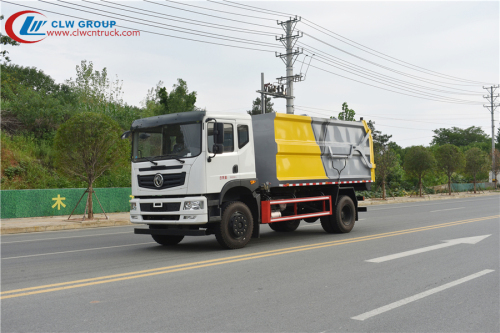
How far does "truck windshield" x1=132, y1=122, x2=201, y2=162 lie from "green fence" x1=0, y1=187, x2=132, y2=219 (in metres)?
11.3

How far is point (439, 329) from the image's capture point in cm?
485

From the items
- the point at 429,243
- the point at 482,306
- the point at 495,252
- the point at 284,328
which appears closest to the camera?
the point at 284,328

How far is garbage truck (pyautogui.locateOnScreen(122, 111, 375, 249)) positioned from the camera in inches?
383

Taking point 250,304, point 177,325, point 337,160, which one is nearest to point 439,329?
point 250,304

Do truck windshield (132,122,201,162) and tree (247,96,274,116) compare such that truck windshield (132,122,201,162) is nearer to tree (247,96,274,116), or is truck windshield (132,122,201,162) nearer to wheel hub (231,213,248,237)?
wheel hub (231,213,248,237)

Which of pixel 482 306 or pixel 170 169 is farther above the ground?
pixel 170 169

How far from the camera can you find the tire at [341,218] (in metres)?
13.2

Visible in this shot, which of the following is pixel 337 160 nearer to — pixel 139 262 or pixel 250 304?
pixel 139 262

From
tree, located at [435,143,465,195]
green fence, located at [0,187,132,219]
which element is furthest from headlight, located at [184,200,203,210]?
tree, located at [435,143,465,195]

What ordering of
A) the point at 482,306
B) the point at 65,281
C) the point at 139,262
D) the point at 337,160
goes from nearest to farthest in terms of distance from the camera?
the point at 482,306 < the point at 65,281 < the point at 139,262 < the point at 337,160

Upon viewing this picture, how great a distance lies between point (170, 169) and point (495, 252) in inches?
270

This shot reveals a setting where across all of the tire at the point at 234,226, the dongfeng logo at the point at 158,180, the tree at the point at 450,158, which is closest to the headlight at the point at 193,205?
the tire at the point at 234,226

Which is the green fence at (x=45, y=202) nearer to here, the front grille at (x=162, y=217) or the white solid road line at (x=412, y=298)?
the front grille at (x=162, y=217)

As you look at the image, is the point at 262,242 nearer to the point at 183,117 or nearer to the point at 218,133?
the point at 218,133
